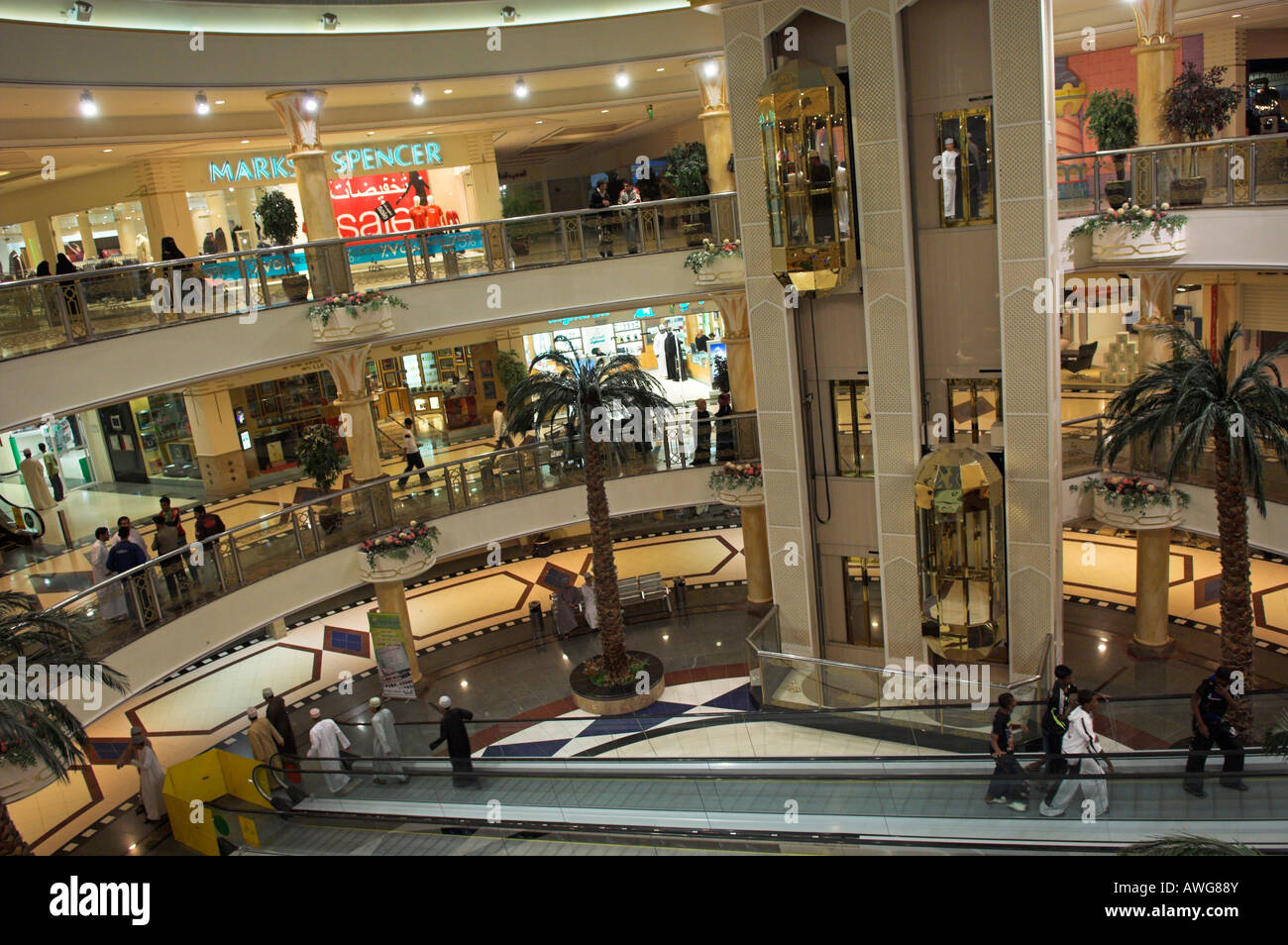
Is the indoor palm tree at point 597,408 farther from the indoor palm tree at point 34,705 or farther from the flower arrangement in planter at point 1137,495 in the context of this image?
the indoor palm tree at point 34,705

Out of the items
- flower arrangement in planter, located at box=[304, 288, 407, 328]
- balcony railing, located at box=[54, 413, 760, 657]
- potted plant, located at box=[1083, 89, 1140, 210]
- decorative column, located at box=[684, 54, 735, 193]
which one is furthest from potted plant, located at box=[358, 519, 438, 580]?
potted plant, located at box=[1083, 89, 1140, 210]

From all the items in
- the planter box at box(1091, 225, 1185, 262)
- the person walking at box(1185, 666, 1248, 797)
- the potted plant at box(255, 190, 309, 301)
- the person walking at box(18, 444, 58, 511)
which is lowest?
the person walking at box(1185, 666, 1248, 797)

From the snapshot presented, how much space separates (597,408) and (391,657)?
492 centimetres

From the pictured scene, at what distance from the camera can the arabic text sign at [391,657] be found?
50.7ft

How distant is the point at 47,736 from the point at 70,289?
586cm

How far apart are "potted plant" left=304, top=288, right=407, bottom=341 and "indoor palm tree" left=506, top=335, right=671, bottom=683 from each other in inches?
88.1

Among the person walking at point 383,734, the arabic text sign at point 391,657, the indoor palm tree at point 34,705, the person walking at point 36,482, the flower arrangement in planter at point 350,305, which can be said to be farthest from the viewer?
the person walking at point 36,482

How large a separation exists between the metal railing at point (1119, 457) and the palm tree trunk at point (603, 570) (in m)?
6.44

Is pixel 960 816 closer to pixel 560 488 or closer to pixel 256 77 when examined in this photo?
pixel 560 488

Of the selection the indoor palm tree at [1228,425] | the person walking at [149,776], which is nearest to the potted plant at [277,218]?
the person walking at [149,776]

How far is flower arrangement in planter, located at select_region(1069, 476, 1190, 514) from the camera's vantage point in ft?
44.4

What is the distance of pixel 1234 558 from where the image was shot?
11.2 metres

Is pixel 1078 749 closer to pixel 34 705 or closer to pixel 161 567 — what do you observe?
pixel 34 705

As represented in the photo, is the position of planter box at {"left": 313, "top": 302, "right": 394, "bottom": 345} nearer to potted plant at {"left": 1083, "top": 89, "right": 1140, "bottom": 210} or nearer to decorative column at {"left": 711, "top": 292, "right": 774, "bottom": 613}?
decorative column at {"left": 711, "top": 292, "right": 774, "bottom": 613}
